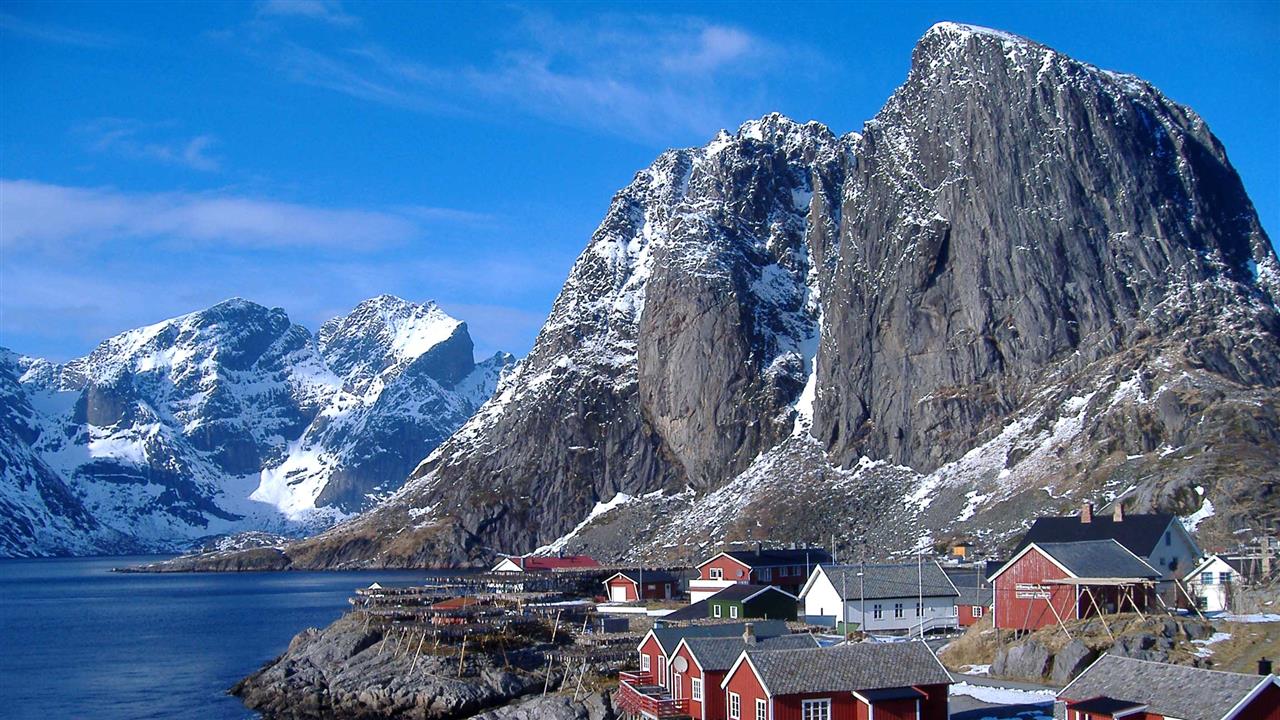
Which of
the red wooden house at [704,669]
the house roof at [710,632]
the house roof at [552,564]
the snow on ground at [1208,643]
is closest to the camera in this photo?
the red wooden house at [704,669]

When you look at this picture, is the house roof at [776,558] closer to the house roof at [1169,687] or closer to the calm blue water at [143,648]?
the calm blue water at [143,648]

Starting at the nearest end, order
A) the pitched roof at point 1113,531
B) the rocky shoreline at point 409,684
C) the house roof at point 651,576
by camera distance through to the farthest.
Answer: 1. the rocky shoreline at point 409,684
2. the pitched roof at point 1113,531
3. the house roof at point 651,576

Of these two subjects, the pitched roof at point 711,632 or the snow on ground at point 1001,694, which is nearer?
the snow on ground at point 1001,694

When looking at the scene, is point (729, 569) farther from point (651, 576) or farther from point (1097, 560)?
point (1097, 560)

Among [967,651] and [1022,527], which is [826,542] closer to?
[1022,527]

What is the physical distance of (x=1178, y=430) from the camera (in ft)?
464

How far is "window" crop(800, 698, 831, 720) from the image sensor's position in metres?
47.2

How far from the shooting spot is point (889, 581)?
82.5 meters

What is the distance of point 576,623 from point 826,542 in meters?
82.9

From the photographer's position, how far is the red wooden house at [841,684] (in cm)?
4709

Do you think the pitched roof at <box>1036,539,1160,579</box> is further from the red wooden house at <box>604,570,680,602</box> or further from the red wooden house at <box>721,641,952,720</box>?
the red wooden house at <box>604,570,680,602</box>

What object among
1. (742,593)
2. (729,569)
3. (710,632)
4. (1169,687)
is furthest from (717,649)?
(729,569)

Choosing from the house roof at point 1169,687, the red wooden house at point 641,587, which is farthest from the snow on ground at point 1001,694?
the red wooden house at point 641,587

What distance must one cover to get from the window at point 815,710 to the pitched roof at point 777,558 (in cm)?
5560
